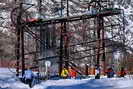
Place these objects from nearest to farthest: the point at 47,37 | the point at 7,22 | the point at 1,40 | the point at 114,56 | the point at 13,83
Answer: the point at 13,83, the point at 47,37, the point at 7,22, the point at 1,40, the point at 114,56

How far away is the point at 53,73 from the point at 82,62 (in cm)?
1729

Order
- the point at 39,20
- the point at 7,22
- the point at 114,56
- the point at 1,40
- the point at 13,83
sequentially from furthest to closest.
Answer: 1. the point at 114,56
2. the point at 1,40
3. the point at 7,22
4. the point at 39,20
5. the point at 13,83

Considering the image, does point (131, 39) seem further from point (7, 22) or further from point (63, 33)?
point (63, 33)

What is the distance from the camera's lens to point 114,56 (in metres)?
54.1

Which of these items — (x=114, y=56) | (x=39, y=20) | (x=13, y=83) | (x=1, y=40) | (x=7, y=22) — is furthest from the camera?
(x=114, y=56)

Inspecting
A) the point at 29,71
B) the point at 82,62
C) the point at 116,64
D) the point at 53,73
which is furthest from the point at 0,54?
the point at 29,71

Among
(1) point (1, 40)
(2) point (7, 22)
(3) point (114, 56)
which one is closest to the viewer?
(2) point (7, 22)

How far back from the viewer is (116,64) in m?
51.8

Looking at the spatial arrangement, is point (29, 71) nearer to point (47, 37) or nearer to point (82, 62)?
point (47, 37)

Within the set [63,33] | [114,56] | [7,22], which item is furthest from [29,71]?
[114,56]

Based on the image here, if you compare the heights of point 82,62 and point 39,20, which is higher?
point 39,20

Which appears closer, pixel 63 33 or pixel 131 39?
pixel 63 33

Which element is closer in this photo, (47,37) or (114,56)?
(47,37)

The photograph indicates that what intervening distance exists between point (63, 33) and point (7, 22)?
14.8m
